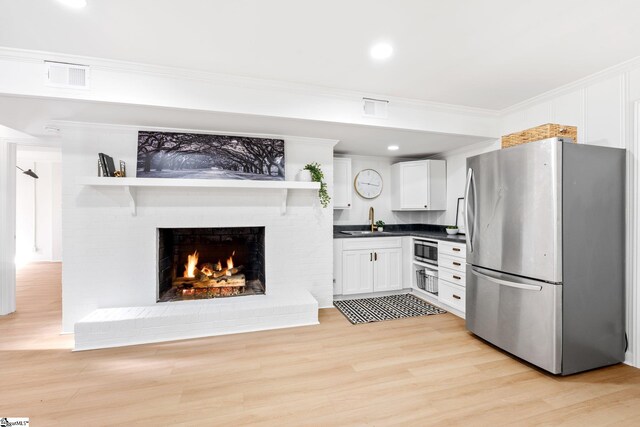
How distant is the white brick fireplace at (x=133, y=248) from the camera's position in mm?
2930

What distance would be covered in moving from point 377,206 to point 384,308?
1774 millimetres

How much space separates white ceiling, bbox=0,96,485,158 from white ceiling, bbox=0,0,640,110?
0.41m

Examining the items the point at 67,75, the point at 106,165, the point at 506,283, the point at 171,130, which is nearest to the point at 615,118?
the point at 506,283

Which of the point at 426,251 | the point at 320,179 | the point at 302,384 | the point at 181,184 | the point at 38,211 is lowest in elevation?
the point at 302,384

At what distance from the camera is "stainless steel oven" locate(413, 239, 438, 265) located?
389 cm

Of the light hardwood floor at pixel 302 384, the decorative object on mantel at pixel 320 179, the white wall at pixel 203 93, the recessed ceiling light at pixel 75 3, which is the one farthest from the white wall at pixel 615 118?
the recessed ceiling light at pixel 75 3

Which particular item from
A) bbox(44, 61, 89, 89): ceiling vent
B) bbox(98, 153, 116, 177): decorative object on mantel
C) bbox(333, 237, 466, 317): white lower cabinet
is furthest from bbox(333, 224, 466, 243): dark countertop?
bbox(44, 61, 89, 89): ceiling vent

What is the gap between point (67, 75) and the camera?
2303 mm

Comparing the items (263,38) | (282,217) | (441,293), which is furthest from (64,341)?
(441,293)

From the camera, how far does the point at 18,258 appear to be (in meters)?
6.78

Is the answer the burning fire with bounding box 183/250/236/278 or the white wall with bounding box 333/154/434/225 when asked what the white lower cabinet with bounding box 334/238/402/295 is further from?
the burning fire with bounding box 183/250/236/278

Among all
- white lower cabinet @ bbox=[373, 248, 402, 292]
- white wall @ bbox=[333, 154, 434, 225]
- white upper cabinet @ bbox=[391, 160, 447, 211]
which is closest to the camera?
white lower cabinet @ bbox=[373, 248, 402, 292]

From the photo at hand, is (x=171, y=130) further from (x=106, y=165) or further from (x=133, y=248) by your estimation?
Result: (x=133, y=248)

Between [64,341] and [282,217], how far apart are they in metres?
2.46
